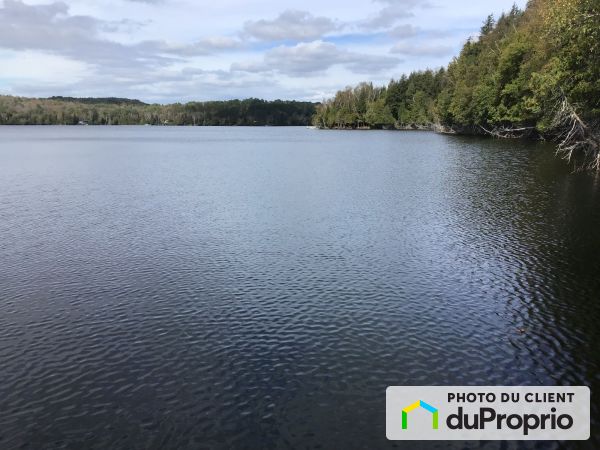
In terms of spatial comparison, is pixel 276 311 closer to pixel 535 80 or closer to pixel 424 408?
pixel 424 408

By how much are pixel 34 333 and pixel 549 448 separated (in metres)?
21.8

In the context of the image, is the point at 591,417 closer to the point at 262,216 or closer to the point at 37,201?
the point at 262,216

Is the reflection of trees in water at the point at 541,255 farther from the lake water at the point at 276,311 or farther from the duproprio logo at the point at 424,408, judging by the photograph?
the duproprio logo at the point at 424,408

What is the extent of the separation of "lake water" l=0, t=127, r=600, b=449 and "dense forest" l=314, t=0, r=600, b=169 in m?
14.1

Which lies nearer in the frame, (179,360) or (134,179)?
(179,360)

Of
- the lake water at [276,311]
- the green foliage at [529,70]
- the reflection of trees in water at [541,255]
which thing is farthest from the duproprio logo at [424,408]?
the green foliage at [529,70]

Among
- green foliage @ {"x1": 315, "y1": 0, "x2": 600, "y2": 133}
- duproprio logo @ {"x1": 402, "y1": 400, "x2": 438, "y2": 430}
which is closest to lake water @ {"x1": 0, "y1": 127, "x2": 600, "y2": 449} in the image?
duproprio logo @ {"x1": 402, "y1": 400, "x2": 438, "y2": 430}

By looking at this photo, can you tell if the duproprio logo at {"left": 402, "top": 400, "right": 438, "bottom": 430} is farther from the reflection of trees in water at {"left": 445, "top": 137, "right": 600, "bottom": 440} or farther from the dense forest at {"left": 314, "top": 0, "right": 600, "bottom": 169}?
the dense forest at {"left": 314, "top": 0, "right": 600, "bottom": 169}

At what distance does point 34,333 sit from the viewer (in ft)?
76.4

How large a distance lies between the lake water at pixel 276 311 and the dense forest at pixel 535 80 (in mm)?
14134

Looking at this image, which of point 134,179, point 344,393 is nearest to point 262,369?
point 344,393

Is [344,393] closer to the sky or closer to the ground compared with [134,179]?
closer to the ground

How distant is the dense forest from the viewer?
45.6 m

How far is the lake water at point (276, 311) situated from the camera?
17172 mm
